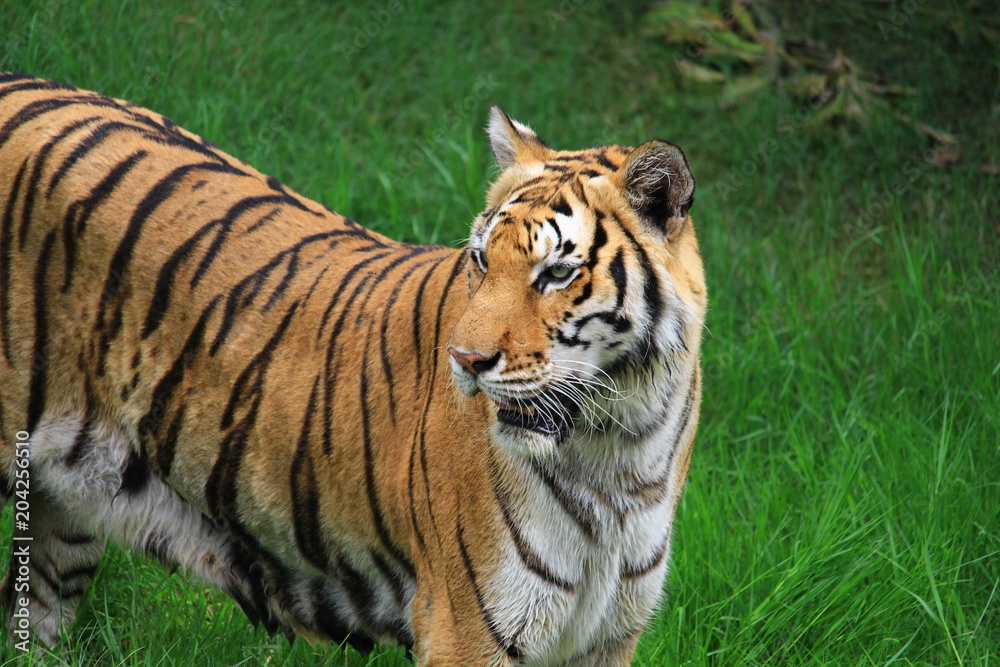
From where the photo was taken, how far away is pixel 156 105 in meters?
4.42

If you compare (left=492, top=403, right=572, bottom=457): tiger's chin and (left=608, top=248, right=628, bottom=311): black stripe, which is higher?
(left=608, top=248, right=628, bottom=311): black stripe

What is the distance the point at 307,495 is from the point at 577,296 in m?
0.94

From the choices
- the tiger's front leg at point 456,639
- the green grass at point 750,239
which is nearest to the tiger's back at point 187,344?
the tiger's front leg at point 456,639

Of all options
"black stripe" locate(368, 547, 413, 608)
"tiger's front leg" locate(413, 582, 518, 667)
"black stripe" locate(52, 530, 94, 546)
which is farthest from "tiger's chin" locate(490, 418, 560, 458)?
"black stripe" locate(52, 530, 94, 546)

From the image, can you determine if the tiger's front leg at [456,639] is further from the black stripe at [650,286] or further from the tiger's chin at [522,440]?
the black stripe at [650,286]

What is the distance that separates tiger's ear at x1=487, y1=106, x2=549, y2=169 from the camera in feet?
7.63

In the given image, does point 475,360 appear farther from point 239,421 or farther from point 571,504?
point 239,421

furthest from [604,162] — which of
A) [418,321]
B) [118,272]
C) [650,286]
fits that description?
[118,272]

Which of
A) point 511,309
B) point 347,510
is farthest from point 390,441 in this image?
point 511,309

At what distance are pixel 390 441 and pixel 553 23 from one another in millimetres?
3878

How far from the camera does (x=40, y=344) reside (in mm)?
2605

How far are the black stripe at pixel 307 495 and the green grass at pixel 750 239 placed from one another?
15.4 inches

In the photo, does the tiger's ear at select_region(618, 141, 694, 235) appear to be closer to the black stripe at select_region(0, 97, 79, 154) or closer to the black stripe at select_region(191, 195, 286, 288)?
the black stripe at select_region(191, 195, 286, 288)

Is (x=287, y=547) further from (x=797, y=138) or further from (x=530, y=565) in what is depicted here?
(x=797, y=138)
